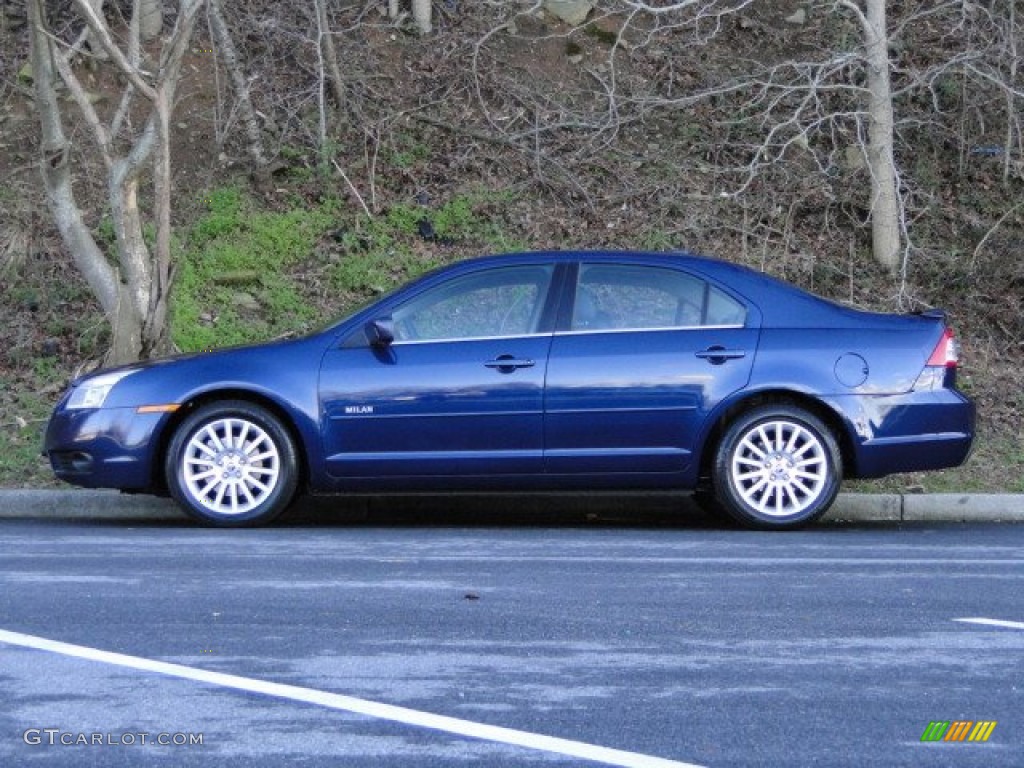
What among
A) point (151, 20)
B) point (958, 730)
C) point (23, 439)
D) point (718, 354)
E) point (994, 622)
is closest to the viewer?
point (958, 730)

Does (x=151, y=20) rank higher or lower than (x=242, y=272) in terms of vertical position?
higher

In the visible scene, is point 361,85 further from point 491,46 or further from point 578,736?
point 578,736

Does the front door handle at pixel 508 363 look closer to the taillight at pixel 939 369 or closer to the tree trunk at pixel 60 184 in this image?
the taillight at pixel 939 369

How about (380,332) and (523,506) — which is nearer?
(380,332)

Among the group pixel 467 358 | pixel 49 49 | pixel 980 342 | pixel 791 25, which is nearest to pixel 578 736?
pixel 467 358

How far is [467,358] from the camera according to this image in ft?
32.8

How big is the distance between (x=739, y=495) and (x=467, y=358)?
5.78 ft

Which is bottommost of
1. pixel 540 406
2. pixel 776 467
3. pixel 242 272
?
pixel 776 467

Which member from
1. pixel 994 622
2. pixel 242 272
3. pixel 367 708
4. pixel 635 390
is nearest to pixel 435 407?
pixel 635 390

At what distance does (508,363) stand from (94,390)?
8.02 feet

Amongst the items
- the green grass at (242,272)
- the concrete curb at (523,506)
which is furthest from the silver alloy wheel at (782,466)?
the green grass at (242,272)

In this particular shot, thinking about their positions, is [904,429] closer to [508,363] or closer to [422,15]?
[508,363]

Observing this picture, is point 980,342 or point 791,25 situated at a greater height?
point 791,25

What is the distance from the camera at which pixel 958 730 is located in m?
5.16
